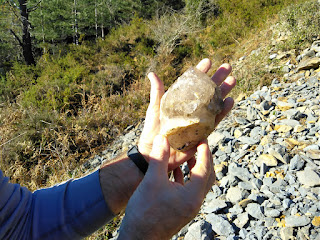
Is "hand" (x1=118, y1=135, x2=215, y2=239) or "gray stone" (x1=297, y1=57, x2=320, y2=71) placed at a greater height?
"hand" (x1=118, y1=135, x2=215, y2=239)

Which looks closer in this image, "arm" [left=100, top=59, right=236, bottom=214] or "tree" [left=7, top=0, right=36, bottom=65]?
"arm" [left=100, top=59, right=236, bottom=214]

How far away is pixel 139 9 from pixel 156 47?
24.5 ft

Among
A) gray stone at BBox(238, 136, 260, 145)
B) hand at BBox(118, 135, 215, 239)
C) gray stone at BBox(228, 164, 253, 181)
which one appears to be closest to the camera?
hand at BBox(118, 135, 215, 239)

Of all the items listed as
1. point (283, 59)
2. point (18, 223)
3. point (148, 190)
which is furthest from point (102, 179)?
point (283, 59)

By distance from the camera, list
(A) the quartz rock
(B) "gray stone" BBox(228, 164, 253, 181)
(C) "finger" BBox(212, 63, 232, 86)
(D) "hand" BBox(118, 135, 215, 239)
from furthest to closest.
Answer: (B) "gray stone" BBox(228, 164, 253, 181) < (C) "finger" BBox(212, 63, 232, 86) < (A) the quartz rock < (D) "hand" BBox(118, 135, 215, 239)

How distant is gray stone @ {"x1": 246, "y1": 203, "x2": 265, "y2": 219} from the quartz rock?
1110mm

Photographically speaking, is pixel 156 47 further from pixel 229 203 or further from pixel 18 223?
pixel 18 223

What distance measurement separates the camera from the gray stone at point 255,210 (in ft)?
7.54

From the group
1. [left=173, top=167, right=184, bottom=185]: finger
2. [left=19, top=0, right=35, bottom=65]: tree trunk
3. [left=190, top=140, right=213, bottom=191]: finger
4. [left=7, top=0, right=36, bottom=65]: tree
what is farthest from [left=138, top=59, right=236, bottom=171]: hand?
[left=19, top=0, right=35, bottom=65]: tree trunk

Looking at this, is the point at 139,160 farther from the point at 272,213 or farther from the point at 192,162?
the point at 272,213

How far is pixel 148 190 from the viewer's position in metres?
1.21

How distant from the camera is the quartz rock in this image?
1712mm

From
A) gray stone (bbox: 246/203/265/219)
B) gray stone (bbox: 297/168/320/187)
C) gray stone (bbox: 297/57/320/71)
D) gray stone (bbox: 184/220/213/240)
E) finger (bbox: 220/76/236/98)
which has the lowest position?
gray stone (bbox: 297/57/320/71)

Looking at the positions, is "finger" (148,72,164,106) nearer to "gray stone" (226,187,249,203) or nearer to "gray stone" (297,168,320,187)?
"gray stone" (226,187,249,203)
